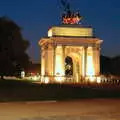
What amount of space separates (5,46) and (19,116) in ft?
126

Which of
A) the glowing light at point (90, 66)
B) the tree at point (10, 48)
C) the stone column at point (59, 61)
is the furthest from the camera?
the glowing light at point (90, 66)

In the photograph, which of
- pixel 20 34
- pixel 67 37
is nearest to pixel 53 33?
pixel 67 37

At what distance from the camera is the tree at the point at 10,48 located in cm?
5547

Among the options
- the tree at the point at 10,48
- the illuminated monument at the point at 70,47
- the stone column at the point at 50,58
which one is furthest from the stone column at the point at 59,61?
the tree at the point at 10,48

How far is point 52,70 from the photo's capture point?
96625mm

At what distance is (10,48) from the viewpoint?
188 ft

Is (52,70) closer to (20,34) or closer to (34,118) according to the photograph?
(20,34)

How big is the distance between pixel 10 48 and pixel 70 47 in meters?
42.9

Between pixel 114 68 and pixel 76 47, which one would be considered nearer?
pixel 76 47

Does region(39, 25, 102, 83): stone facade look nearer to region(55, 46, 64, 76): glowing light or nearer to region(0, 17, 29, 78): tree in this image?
region(55, 46, 64, 76): glowing light

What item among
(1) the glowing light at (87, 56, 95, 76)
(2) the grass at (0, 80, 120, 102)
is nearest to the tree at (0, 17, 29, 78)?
(2) the grass at (0, 80, 120, 102)

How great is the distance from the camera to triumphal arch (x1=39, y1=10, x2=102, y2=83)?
317 ft

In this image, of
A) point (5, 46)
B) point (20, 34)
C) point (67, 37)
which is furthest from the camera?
point (67, 37)

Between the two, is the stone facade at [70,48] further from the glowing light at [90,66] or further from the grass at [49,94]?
the grass at [49,94]
